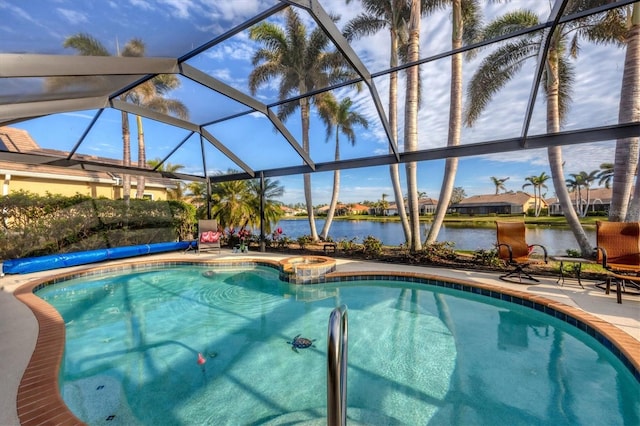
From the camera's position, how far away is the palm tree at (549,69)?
7895mm

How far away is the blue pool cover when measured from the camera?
24.1 feet

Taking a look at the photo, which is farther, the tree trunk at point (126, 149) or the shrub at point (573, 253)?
the tree trunk at point (126, 149)

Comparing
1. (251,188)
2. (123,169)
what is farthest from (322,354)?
(251,188)

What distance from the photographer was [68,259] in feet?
27.0

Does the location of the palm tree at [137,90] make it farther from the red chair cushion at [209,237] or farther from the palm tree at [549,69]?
the palm tree at [549,69]

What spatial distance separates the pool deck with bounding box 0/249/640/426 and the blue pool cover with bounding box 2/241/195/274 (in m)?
0.31

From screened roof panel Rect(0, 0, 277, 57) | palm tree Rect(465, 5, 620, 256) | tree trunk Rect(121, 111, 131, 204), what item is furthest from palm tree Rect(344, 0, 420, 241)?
tree trunk Rect(121, 111, 131, 204)

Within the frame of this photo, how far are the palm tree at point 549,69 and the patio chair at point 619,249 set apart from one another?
255 centimetres

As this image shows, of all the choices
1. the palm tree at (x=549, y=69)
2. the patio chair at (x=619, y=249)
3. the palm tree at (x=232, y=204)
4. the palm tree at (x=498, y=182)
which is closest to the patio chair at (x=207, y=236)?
the palm tree at (x=232, y=204)

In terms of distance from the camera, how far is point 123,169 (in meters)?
9.84

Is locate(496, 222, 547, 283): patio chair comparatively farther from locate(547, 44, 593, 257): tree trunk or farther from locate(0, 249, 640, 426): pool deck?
locate(547, 44, 593, 257): tree trunk

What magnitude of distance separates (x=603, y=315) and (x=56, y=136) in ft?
46.6

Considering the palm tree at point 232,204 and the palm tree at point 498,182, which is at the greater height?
the palm tree at point 498,182

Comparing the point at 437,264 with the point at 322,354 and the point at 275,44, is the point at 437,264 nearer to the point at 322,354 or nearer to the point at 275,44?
the point at 322,354
